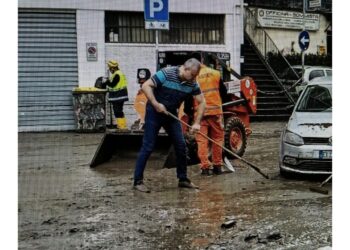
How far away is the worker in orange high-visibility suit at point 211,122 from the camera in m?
8.09

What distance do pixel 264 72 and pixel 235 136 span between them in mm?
8255

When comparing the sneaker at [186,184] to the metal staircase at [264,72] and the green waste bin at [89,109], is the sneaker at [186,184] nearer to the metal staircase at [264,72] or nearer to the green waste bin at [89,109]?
the metal staircase at [264,72]

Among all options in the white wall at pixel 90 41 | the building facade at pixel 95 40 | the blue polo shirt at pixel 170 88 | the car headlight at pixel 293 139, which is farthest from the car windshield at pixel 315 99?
the white wall at pixel 90 41

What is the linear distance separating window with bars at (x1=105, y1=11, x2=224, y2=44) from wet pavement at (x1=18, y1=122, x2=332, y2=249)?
707cm

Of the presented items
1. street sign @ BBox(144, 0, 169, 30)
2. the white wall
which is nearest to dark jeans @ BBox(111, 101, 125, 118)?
the white wall

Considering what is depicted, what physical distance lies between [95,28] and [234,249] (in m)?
11.5

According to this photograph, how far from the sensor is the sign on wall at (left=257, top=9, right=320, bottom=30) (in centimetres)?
1680

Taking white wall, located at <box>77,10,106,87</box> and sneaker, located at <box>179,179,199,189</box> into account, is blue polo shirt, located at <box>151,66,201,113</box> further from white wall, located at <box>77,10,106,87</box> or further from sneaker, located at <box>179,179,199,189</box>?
white wall, located at <box>77,10,106,87</box>

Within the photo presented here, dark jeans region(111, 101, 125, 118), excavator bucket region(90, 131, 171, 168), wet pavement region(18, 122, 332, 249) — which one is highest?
dark jeans region(111, 101, 125, 118)

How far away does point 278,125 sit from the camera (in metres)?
14.2

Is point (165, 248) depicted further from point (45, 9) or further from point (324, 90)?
point (45, 9)

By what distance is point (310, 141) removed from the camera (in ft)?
24.6

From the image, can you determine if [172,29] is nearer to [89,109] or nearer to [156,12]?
[89,109]
